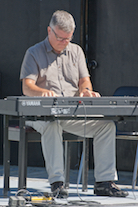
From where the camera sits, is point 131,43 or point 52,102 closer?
point 52,102

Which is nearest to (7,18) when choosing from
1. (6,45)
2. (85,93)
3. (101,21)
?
(6,45)

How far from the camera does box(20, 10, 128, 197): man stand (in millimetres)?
2580

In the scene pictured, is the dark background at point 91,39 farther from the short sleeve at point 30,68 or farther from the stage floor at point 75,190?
the short sleeve at point 30,68

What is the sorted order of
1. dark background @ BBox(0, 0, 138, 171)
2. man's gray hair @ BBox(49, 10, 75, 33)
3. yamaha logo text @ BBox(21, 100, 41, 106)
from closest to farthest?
yamaha logo text @ BBox(21, 100, 41, 106) → man's gray hair @ BBox(49, 10, 75, 33) → dark background @ BBox(0, 0, 138, 171)

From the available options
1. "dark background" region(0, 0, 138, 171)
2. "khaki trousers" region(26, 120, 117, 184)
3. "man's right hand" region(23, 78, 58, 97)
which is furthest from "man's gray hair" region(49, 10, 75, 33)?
"dark background" region(0, 0, 138, 171)

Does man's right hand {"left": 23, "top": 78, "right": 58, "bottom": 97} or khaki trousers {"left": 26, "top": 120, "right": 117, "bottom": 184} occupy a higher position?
man's right hand {"left": 23, "top": 78, "right": 58, "bottom": 97}

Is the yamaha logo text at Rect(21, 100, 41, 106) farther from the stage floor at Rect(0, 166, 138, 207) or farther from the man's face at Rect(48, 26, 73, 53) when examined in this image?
the man's face at Rect(48, 26, 73, 53)

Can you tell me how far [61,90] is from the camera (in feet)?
9.93

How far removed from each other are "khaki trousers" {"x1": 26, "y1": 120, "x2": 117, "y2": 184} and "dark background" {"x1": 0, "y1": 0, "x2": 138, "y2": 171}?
142 cm

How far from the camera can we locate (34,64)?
297cm

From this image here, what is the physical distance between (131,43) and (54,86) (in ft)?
4.85

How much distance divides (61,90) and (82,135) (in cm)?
39

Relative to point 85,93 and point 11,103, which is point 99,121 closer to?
point 85,93

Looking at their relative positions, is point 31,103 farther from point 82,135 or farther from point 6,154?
point 82,135
